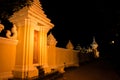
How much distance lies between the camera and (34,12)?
8719 mm

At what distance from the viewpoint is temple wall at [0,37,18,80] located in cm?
749

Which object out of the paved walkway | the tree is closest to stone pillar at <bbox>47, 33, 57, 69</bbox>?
the paved walkway

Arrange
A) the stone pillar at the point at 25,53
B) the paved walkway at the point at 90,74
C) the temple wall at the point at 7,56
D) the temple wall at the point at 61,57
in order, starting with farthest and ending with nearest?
the temple wall at the point at 61,57 < the paved walkway at the point at 90,74 < the stone pillar at the point at 25,53 < the temple wall at the point at 7,56

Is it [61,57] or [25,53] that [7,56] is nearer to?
[25,53]

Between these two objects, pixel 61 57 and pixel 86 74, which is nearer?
pixel 86 74

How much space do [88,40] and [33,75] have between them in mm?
32016

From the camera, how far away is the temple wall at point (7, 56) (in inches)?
295

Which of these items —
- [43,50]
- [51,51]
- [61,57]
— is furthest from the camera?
[61,57]

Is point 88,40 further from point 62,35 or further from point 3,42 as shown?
point 3,42

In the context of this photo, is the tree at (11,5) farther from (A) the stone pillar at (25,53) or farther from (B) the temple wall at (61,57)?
(B) the temple wall at (61,57)

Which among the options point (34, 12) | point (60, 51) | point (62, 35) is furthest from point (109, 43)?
point (34, 12)

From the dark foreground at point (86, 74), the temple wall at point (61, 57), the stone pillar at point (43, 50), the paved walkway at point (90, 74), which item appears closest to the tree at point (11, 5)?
the stone pillar at point (43, 50)

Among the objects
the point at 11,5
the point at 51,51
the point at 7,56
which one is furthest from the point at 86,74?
the point at 11,5

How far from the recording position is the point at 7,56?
7871 mm
